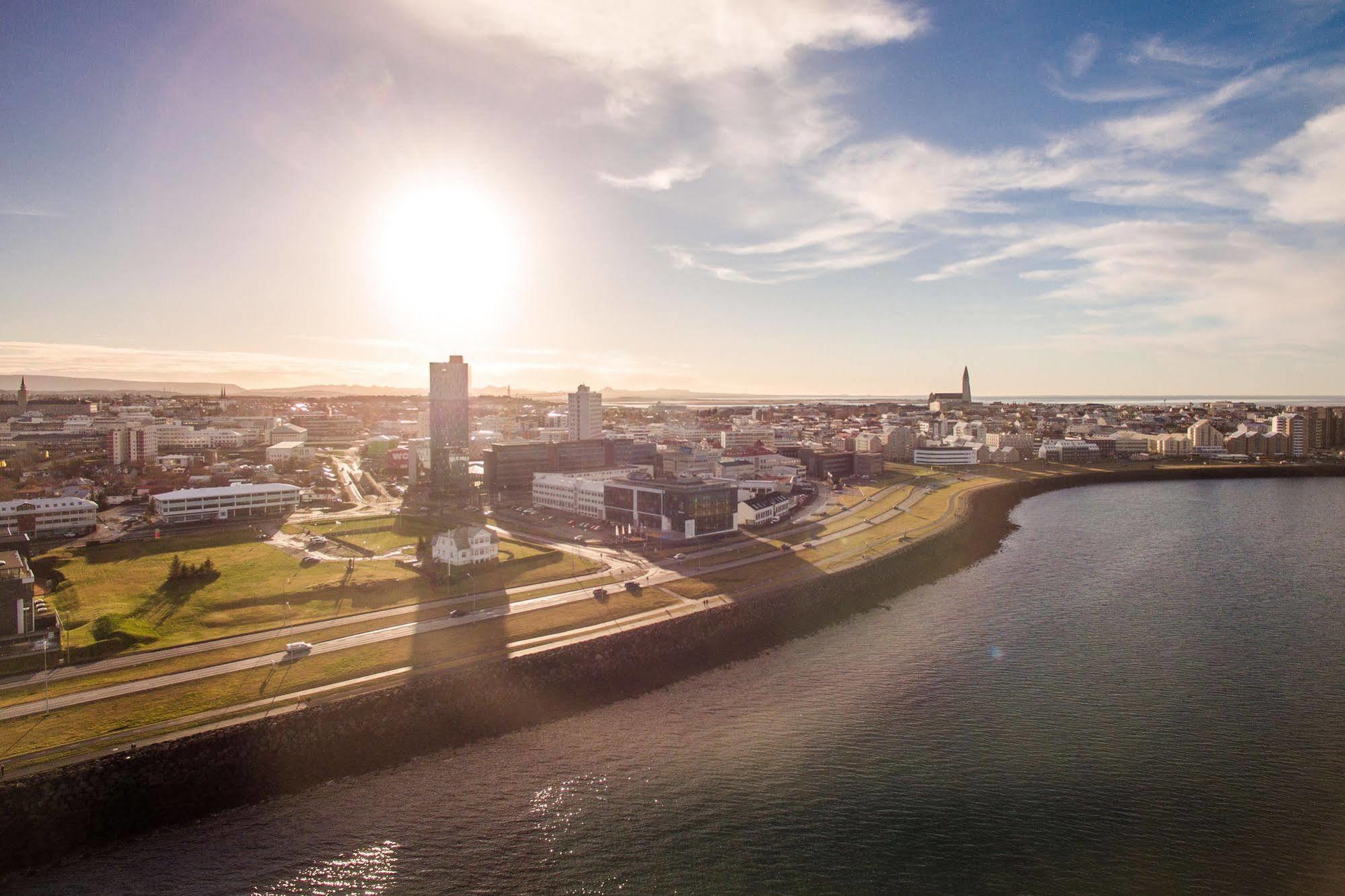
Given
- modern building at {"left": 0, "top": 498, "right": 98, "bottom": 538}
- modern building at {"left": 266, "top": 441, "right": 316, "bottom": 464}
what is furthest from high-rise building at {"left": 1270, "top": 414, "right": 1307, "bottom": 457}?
modern building at {"left": 0, "top": 498, "right": 98, "bottom": 538}

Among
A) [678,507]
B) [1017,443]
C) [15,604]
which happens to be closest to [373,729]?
[15,604]

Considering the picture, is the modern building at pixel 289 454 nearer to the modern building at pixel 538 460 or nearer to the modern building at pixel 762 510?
the modern building at pixel 538 460

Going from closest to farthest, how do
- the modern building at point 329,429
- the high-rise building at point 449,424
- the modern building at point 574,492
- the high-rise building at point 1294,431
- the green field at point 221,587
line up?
the green field at point 221,587
the modern building at point 574,492
the high-rise building at point 449,424
the high-rise building at point 1294,431
the modern building at point 329,429

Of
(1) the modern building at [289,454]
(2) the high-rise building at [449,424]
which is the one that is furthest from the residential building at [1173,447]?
(1) the modern building at [289,454]

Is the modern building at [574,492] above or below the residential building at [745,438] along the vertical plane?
below

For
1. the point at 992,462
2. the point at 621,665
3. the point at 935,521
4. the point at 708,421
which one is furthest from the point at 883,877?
the point at 708,421

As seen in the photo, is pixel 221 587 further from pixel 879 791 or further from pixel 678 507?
pixel 879 791

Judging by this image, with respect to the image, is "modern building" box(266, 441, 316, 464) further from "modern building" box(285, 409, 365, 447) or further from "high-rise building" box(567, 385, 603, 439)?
"high-rise building" box(567, 385, 603, 439)
